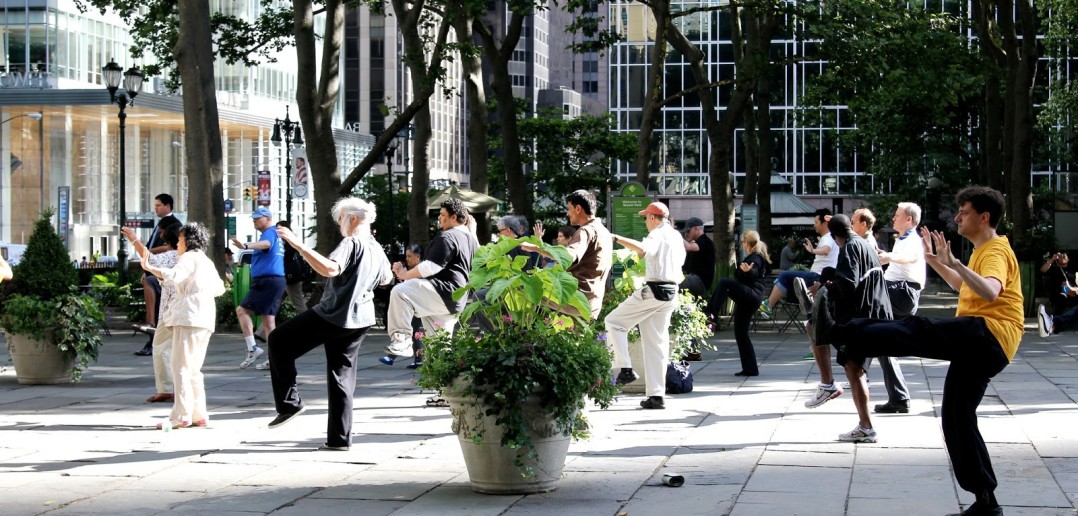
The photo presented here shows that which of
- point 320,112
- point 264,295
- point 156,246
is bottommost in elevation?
point 264,295

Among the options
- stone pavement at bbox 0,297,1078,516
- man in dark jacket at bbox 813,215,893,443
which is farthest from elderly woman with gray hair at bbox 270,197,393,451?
man in dark jacket at bbox 813,215,893,443

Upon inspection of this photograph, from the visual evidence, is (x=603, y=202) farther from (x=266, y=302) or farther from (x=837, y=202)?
(x=266, y=302)

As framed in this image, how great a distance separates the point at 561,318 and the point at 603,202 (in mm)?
53000

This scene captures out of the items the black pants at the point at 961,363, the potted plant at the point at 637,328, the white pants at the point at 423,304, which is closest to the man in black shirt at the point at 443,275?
the white pants at the point at 423,304

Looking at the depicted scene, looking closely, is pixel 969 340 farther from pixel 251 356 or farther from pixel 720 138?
pixel 720 138

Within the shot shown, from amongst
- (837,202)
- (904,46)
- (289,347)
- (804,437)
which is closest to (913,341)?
(804,437)

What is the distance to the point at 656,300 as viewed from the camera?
38.6 ft

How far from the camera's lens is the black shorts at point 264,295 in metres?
15.1

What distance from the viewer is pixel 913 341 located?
694 centimetres

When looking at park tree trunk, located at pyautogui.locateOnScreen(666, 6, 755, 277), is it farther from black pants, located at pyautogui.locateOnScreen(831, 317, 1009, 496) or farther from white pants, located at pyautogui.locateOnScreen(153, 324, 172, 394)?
black pants, located at pyautogui.locateOnScreen(831, 317, 1009, 496)

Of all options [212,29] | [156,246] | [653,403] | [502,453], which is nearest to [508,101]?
[212,29]

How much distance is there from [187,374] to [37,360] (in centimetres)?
418

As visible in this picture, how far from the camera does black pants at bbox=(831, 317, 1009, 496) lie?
6875 millimetres

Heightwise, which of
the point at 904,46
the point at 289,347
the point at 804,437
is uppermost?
the point at 904,46
